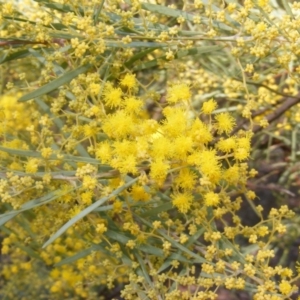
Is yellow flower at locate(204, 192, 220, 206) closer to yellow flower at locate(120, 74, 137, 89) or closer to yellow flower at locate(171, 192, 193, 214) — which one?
yellow flower at locate(171, 192, 193, 214)

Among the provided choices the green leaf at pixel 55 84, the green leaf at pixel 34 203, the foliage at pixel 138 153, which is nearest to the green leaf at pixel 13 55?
the foliage at pixel 138 153

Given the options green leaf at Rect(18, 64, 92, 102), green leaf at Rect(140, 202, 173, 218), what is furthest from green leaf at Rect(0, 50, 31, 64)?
green leaf at Rect(140, 202, 173, 218)

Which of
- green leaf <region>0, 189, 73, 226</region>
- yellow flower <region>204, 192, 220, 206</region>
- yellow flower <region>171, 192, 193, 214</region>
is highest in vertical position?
yellow flower <region>204, 192, 220, 206</region>

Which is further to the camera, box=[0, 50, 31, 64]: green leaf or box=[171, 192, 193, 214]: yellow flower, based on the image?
box=[0, 50, 31, 64]: green leaf

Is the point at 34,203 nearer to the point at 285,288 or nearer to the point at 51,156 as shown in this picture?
the point at 51,156

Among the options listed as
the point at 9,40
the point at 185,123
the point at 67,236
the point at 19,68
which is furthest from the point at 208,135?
the point at 19,68

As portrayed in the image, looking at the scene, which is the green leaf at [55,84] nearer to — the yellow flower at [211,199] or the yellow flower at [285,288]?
the yellow flower at [211,199]

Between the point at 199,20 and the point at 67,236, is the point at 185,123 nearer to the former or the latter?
the point at 199,20

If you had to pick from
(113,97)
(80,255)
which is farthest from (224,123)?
(80,255)

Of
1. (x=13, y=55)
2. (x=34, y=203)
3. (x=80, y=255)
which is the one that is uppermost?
(x=13, y=55)
